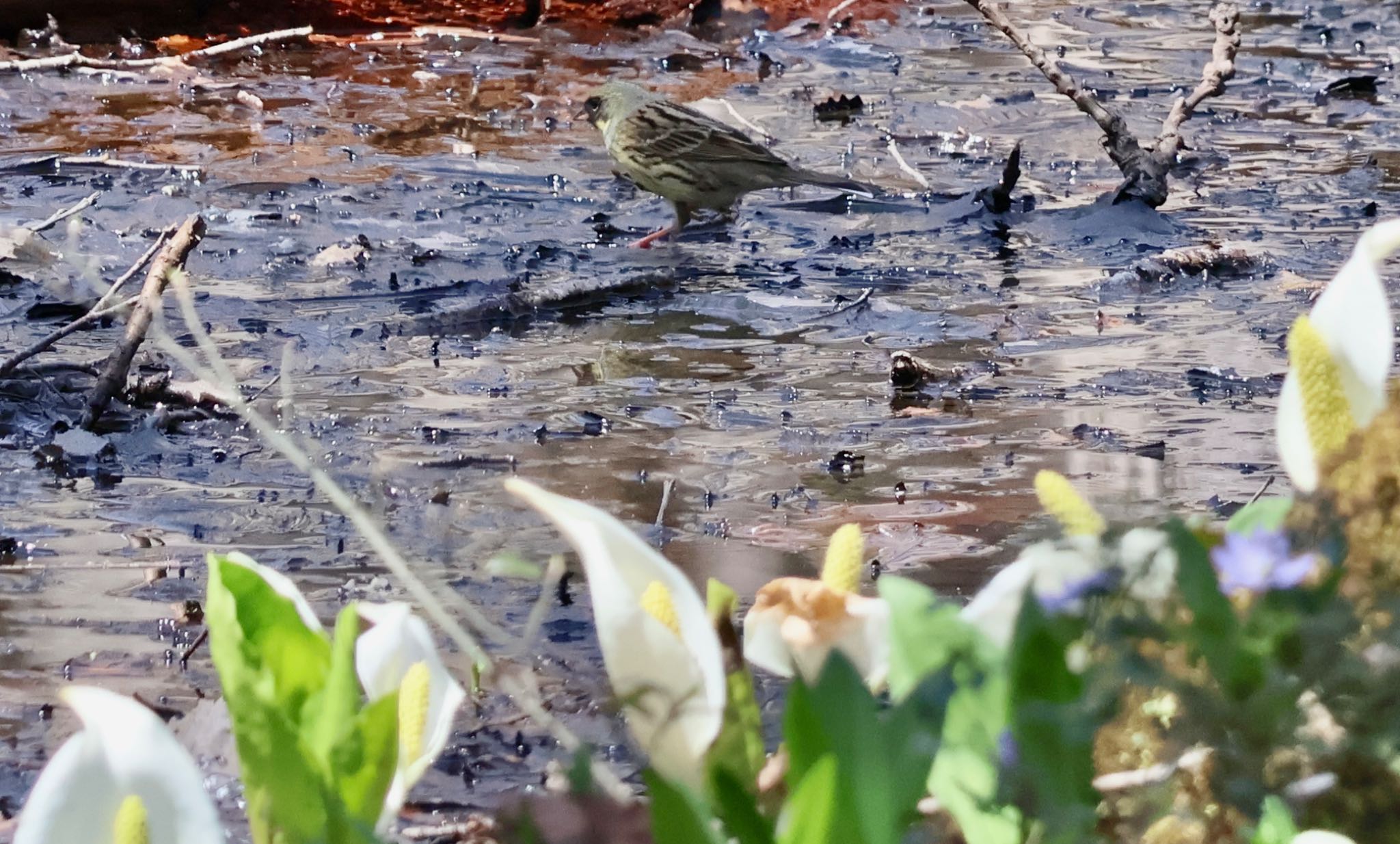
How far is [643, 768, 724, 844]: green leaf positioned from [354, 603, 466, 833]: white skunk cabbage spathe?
0.47 m

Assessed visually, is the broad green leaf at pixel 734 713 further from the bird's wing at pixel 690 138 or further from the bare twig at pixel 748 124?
the bare twig at pixel 748 124

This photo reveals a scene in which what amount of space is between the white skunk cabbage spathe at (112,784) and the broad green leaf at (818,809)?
1.74ft

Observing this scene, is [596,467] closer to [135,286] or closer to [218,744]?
[218,744]

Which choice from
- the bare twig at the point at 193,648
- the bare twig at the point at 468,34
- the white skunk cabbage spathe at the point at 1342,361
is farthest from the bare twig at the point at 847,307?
the bare twig at the point at 468,34

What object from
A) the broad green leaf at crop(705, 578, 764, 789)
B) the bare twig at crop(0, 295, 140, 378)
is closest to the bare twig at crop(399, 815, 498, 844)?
the broad green leaf at crop(705, 578, 764, 789)

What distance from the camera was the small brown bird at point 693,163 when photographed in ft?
22.2

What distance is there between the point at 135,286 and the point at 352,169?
1962 mm

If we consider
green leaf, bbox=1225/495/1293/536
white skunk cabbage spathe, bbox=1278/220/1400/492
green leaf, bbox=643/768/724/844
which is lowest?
green leaf, bbox=643/768/724/844

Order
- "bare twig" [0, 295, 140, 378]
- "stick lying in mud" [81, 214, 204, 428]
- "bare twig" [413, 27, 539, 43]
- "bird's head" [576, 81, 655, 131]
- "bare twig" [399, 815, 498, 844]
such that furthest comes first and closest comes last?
"bare twig" [413, 27, 539, 43]
"bird's head" [576, 81, 655, 131]
"bare twig" [0, 295, 140, 378]
"stick lying in mud" [81, 214, 204, 428]
"bare twig" [399, 815, 498, 844]

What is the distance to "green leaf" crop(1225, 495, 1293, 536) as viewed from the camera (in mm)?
1574

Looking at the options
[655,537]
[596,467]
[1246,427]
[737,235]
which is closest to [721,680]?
[655,537]

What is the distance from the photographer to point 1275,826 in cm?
129

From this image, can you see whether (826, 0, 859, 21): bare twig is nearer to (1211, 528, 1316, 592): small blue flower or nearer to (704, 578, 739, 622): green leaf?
(704, 578, 739, 622): green leaf

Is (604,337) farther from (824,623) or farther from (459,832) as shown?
(824,623)
